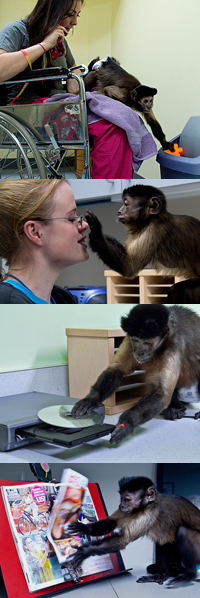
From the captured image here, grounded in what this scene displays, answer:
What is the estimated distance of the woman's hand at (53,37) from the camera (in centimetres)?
139

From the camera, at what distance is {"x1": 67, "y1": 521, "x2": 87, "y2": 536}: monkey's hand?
3.06 ft

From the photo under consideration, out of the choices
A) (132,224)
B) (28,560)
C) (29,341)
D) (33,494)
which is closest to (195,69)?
(132,224)

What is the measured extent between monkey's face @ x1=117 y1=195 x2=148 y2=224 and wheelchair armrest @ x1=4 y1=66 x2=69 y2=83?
742mm

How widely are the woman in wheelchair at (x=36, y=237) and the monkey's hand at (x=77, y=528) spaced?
22.2 inches

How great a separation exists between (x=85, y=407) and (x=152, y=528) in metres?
0.36

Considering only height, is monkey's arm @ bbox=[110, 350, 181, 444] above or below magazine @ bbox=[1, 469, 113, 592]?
above

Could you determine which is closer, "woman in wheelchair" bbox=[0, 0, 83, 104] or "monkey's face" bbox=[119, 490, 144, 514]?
"monkey's face" bbox=[119, 490, 144, 514]

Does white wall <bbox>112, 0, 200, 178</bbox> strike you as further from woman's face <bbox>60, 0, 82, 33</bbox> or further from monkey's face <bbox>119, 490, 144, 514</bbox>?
monkey's face <bbox>119, 490, 144, 514</bbox>

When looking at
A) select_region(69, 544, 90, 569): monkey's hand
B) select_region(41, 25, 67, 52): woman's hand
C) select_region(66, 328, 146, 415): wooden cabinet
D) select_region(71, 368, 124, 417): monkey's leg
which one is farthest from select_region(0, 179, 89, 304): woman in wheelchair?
select_region(41, 25, 67, 52): woman's hand

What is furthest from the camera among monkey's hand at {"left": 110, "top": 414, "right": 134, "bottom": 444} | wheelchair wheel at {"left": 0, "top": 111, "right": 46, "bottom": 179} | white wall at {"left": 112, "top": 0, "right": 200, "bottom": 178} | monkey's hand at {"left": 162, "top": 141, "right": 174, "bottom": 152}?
Answer: white wall at {"left": 112, "top": 0, "right": 200, "bottom": 178}

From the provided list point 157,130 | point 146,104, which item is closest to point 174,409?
Result: point 157,130

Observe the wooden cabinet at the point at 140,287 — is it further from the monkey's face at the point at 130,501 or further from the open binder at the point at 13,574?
the open binder at the point at 13,574

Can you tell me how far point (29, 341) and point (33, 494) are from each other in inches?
15.3

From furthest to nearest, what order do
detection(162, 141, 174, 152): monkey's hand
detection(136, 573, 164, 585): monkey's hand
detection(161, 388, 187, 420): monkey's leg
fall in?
detection(162, 141, 174, 152): monkey's hand < detection(136, 573, 164, 585): monkey's hand < detection(161, 388, 187, 420): monkey's leg
